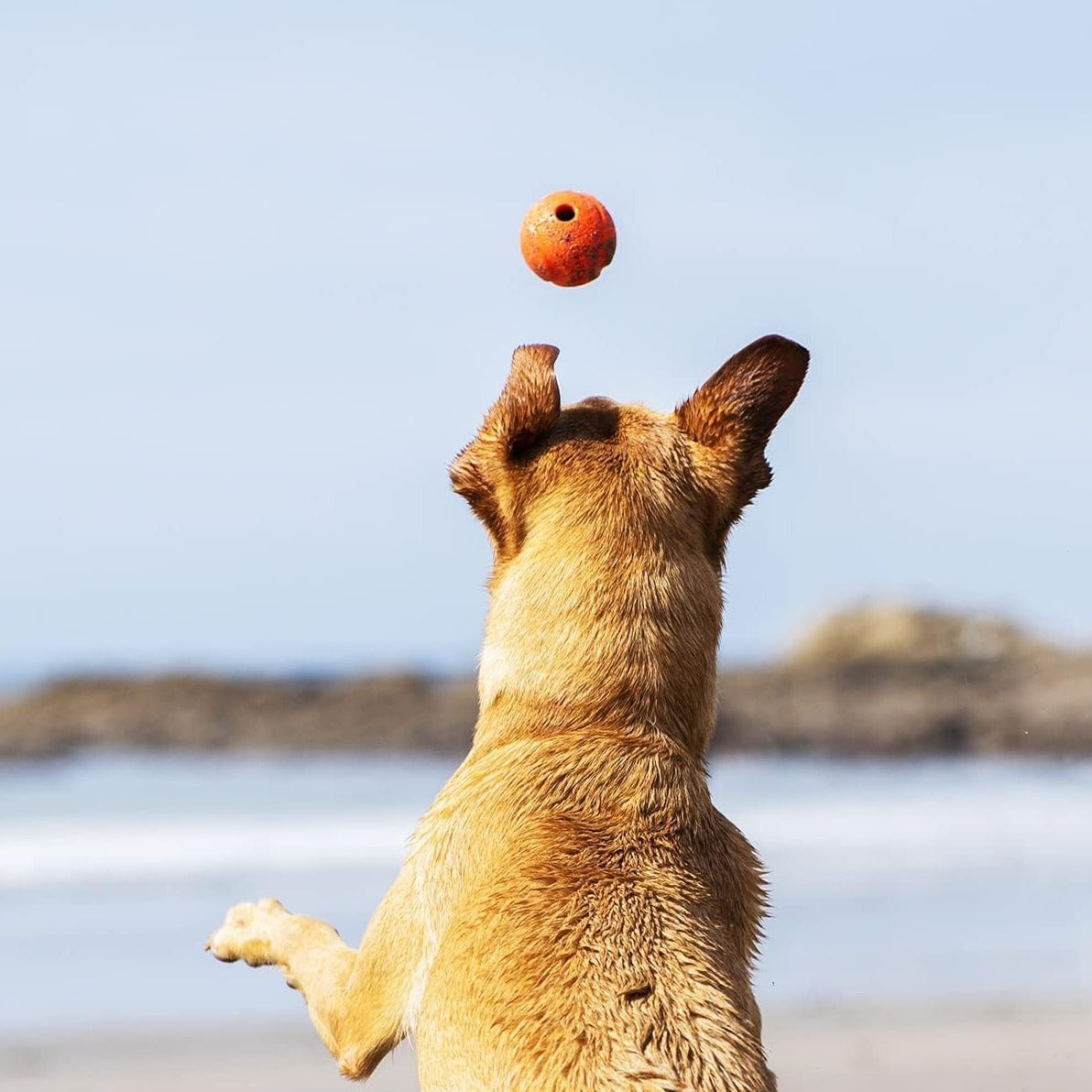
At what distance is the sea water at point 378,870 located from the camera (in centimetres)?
1041

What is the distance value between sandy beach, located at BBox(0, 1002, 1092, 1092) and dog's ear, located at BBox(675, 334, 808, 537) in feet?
16.8

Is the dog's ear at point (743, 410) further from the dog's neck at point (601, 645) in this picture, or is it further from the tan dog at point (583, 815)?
the dog's neck at point (601, 645)

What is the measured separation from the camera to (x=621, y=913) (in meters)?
3.67

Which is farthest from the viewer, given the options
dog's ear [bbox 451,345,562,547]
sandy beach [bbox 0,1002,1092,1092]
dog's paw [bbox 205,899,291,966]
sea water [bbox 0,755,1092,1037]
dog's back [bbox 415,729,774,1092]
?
sea water [bbox 0,755,1092,1037]

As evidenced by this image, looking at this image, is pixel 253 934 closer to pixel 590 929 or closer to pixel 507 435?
pixel 590 929

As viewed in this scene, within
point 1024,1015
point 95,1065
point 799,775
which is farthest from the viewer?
point 799,775

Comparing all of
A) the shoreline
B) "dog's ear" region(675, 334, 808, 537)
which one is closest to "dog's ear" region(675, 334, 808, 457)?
"dog's ear" region(675, 334, 808, 537)

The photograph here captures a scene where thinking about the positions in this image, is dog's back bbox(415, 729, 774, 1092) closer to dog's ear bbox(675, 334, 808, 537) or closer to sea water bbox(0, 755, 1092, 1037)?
dog's ear bbox(675, 334, 808, 537)

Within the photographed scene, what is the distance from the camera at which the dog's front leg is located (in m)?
3.87

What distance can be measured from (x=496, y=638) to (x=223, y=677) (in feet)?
71.4

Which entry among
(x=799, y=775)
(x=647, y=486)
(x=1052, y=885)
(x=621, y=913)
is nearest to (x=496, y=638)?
(x=647, y=486)

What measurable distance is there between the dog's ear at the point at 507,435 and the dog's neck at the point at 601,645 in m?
0.16

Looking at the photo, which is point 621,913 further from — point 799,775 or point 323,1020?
point 799,775

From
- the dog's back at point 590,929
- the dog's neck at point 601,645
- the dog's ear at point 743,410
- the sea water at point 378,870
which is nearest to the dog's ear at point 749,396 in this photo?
the dog's ear at point 743,410
